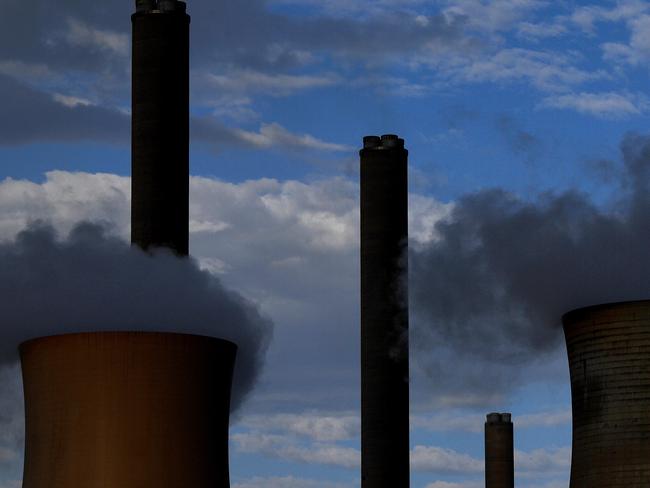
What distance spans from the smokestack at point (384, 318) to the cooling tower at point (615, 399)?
18.9 m

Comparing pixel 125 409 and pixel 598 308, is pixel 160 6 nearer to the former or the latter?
pixel 125 409

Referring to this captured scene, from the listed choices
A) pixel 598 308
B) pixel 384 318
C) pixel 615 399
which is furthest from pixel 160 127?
pixel 615 399

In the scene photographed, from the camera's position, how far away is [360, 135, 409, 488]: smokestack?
4512cm

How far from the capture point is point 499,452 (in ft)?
194

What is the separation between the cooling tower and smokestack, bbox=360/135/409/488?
62.1 feet

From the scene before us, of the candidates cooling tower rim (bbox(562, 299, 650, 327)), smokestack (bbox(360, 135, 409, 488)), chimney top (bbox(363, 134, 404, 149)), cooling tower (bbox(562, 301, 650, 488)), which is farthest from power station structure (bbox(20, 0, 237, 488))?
chimney top (bbox(363, 134, 404, 149))

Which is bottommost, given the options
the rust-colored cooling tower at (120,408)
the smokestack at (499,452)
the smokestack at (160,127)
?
the rust-colored cooling tower at (120,408)

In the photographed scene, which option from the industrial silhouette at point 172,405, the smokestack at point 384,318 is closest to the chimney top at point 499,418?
the smokestack at point 384,318

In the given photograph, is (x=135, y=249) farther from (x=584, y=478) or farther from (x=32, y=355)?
(x=584, y=478)

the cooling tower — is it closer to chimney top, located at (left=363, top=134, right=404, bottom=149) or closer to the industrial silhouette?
the industrial silhouette

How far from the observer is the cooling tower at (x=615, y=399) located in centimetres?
2556

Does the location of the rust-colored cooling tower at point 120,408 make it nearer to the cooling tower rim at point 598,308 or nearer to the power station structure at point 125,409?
the power station structure at point 125,409

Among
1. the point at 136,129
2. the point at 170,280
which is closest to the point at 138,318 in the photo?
the point at 170,280

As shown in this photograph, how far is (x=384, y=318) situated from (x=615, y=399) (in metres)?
21.2
